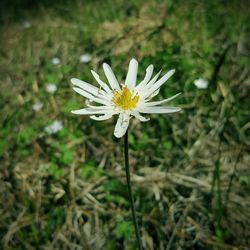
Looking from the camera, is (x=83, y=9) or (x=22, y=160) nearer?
(x=22, y=160)

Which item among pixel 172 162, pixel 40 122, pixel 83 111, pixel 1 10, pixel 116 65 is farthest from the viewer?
pixel 1 10

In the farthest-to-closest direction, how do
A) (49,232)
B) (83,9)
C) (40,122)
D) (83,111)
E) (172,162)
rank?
1. (83,9)
2. (40,122)
3. (172,162)
4. (49,232)
5. (83,111)

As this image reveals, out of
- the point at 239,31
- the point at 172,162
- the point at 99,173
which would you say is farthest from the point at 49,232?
the point at 239,31

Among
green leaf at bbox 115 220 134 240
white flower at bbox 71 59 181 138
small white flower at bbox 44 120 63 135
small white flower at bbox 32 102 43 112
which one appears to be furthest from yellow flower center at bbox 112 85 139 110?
small white flower at bbox 32 102 43 112

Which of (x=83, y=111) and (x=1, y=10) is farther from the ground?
(x=1, y=10)

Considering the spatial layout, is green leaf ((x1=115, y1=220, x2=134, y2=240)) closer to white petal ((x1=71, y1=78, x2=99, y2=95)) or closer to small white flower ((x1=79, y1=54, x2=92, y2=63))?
white petal ((x1=71, y1=78, x2=99, y2=95))

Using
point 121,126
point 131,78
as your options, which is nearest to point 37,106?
point 131,78

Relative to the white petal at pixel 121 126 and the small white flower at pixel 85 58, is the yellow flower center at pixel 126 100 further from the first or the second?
the small white flower at pixel 85 58

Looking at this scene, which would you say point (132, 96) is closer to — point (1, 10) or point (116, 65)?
point (116, 65)
